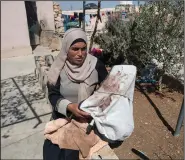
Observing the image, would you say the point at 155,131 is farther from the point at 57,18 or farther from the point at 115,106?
the point at 57,18

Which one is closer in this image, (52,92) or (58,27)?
(52,92)

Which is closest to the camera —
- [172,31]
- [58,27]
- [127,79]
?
[127,79]

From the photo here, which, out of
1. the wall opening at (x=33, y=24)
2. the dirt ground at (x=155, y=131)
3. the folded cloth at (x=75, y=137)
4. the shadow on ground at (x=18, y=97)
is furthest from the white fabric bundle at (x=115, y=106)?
the wall opening at (x=33, y=24)

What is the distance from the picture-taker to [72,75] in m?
1.71

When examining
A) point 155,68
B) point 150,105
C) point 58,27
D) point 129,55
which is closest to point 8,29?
point 58,27

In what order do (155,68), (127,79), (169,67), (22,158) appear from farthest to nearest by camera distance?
(155,68)
(169,67)
(22,158)
(127,79)

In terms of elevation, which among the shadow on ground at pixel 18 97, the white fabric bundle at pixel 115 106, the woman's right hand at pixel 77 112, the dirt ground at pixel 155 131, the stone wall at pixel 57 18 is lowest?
the shadow on ground at pixel 18 97

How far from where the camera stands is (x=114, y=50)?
595 cm

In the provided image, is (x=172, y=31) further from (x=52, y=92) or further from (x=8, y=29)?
(x=8, y=29)

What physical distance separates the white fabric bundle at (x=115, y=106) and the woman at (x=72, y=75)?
11.2 inches

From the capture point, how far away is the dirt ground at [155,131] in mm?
3059

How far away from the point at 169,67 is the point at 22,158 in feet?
10.1

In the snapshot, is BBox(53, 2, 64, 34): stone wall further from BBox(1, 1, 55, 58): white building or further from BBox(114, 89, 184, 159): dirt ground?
BBox(114, 89, 184, 159): dirt ground

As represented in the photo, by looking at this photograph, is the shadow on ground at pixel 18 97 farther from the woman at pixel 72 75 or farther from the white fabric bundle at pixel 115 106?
the white fabric bundle at pixel 115 106
